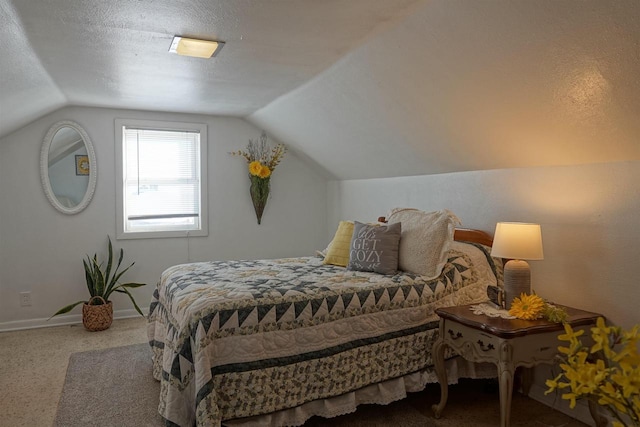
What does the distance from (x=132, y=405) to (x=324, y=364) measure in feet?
4.19

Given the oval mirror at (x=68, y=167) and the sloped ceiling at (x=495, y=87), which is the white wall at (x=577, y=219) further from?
the oval mirror at (x=68, y=167)

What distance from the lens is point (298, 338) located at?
240cm

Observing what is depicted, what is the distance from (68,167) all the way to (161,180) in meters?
0.89

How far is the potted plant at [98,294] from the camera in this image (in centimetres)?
415

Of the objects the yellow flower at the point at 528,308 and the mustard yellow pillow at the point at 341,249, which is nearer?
the yellow flower at the point at 528,308

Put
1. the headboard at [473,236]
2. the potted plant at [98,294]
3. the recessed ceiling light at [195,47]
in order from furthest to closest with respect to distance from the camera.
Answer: the potted plant at [98,294] < the headboard at [473,236] < the recessed ceiling light at [195,47]

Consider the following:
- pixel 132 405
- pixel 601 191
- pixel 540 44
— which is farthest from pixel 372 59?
pixel 132 405

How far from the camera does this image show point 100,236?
15.0 ft

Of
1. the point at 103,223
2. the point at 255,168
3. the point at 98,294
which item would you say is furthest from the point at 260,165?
the point at 98,294

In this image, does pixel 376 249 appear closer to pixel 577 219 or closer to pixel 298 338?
pixel 298 338

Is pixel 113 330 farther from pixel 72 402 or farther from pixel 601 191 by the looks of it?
pixel 601 191

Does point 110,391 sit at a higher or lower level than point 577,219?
lower

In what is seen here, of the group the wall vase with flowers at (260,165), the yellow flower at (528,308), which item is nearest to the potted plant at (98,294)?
the wall vase with flowers at (260,165)

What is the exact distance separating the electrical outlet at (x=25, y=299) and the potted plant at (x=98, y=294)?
1.03ft
